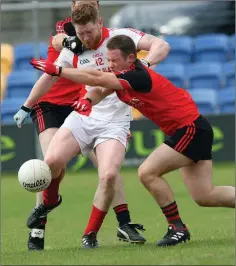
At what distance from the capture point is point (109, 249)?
8500mm

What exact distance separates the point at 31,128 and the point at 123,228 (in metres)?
9.03

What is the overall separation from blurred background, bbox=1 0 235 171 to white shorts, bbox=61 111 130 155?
8.70 metres

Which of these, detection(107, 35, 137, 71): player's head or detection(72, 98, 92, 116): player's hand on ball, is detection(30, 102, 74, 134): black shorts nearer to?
detection(72, 98, 92, 116): player's hand on ball

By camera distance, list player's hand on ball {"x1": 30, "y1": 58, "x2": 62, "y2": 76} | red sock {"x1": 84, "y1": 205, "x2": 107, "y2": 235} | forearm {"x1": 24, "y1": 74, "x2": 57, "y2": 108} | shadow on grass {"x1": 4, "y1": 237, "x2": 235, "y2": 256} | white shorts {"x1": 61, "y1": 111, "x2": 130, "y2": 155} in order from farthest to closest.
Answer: forearm {"x1": 24, "y1": 74, "x2": 57, "y2": 108}
white shorts {"x1": 61, "y1": 111, "x2": 130, "y2": 155}
red sock {"x1": 84, "y1": 205, "x2": 107, "y2": 235}
shadow on grass {"x1": 4, "y1": 237, "x2": 235, "y2": 256}
player's hand on ball {"x1": 30, "y1": 58, "x2": 62, "y2": 76}

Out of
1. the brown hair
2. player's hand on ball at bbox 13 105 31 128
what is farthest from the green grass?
the brown hair

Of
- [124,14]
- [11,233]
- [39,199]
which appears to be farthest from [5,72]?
[39,199]

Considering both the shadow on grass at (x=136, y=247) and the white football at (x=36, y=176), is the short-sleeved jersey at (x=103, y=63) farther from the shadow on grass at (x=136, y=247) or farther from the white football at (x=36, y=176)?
the shadow on grass at (x=136, y=247)

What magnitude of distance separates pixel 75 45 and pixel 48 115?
1.02 m

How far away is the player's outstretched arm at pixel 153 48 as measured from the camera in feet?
29.8

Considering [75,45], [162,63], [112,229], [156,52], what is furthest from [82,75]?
[162,63]

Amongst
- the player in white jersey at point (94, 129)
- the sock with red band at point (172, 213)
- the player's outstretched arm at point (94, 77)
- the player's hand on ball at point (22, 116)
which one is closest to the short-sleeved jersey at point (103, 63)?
the player in white jersey at point (94, 129)

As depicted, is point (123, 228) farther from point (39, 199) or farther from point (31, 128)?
point (31, 128)

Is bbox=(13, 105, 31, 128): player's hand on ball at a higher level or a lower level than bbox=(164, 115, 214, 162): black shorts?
higher

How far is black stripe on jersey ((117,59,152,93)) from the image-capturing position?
27.2ft
